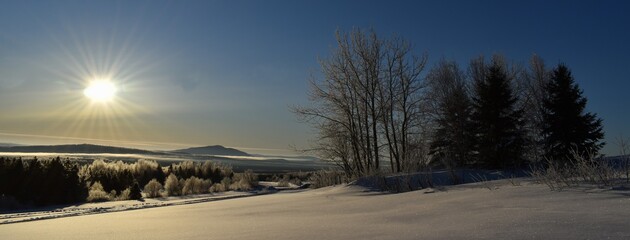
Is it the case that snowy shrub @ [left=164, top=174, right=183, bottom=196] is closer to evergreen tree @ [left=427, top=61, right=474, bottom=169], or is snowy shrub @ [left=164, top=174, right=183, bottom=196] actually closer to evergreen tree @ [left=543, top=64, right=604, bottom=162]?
evergreen tree @ [left=427, top=61, right=474, bottom=169]

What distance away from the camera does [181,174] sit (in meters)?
21.7

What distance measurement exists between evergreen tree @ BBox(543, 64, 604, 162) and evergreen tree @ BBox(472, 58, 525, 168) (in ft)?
12.9

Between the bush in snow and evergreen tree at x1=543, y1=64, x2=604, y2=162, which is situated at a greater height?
evergreen tree at x1=543, y1=64, x2=604, y2=162

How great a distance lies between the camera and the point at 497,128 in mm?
23578

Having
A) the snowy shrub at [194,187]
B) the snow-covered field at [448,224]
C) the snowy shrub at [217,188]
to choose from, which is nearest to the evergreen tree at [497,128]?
the snowy shrub at [217,188]

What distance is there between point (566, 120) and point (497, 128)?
5961 millimetres

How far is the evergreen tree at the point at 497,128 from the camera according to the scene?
2333cm

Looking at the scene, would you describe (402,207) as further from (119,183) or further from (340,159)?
(340,159)

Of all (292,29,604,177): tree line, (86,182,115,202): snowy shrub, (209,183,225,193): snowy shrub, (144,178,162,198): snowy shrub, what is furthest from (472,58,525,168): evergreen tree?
(86,182,115,202): snowy shrub

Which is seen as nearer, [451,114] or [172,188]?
[172,188]

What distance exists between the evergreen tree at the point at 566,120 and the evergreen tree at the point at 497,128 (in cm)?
394

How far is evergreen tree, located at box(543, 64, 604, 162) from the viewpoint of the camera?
26.2m

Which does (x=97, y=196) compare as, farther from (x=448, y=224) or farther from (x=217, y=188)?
(x=448, y=224)

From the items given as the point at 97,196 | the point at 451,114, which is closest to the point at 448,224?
the point at 97,196
